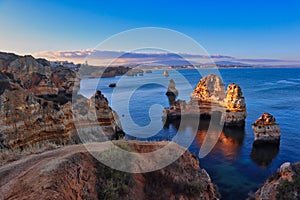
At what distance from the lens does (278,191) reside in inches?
512

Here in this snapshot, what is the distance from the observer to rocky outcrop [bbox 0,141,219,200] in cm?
799

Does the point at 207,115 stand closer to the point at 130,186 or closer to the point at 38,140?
the point at 38,140

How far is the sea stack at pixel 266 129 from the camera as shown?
34.8 metres

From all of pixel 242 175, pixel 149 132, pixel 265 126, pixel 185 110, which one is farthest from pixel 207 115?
pixel 242 175

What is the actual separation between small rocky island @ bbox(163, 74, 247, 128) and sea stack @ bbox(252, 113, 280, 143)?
11443 mm

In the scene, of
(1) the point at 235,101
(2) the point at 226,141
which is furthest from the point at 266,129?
(1) the point at 235,101

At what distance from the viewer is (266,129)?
35.3m

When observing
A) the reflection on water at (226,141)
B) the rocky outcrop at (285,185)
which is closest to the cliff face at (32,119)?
the reflection on water at (226,141)

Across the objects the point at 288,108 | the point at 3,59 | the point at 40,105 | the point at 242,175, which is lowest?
the point at 242,175

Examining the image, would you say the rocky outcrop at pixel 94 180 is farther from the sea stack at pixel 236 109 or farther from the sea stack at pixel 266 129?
the sea stack at pixel 236 109

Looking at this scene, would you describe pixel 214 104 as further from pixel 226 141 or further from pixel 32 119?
pixel 32 119

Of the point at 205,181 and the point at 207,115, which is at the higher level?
the point at 205,181

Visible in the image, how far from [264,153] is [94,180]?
31.4m

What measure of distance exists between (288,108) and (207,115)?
80.1 ft
